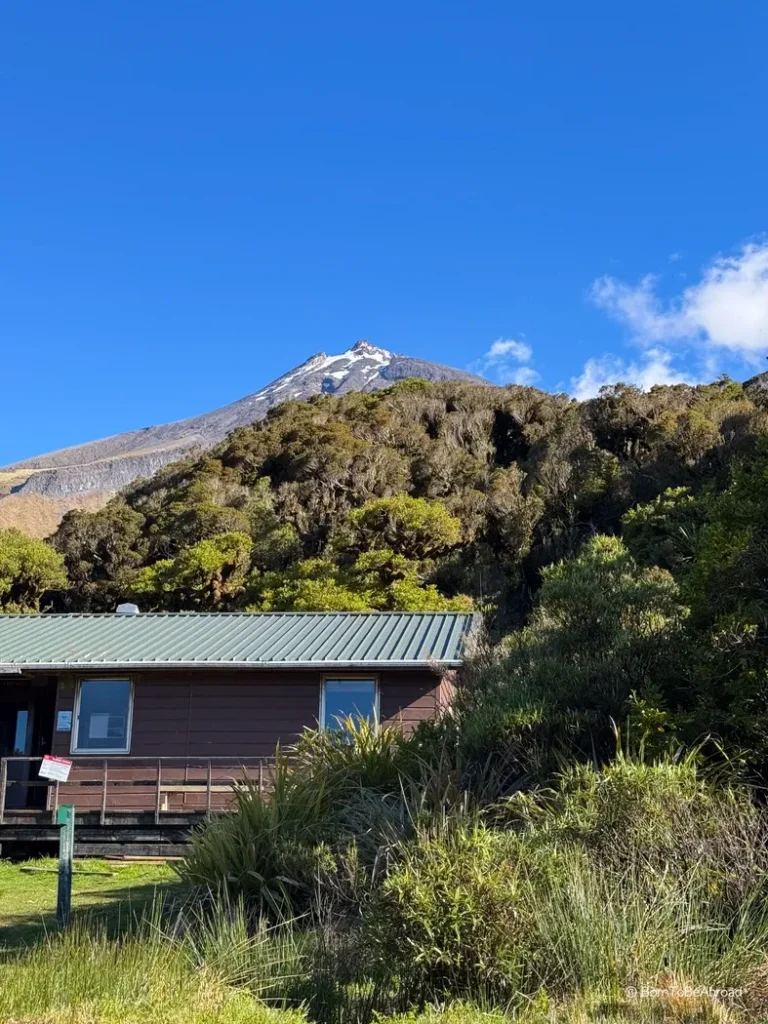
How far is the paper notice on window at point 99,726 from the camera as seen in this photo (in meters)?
16.7

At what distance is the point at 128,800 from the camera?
16156mm

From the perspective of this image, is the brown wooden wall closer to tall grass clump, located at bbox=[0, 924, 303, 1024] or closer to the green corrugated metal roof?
the green corrugated metal roof

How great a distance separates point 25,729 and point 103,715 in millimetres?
4084

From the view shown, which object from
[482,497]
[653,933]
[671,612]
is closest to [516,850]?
[653,933]

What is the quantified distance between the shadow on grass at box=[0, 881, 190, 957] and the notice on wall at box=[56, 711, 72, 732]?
5.47 meters

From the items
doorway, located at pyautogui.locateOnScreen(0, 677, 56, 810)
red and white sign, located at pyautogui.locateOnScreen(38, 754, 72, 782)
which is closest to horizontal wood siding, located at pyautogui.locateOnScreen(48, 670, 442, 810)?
doorway, located at pyautogui.locateOnScreen(0, 677, 56, 810)

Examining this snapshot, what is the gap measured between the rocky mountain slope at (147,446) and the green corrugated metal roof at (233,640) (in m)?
44.8

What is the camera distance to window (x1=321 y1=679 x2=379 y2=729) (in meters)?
16.3

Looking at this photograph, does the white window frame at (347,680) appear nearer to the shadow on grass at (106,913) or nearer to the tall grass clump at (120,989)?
the shadow on grass at (106,913)

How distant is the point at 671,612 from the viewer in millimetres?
9680

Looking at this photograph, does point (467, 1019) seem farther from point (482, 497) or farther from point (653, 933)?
point (482, 497)

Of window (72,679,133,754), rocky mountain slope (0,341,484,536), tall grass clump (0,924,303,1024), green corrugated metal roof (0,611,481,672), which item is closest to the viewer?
tall grass clump (0,924,303,1024)

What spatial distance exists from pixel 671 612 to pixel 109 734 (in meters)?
10.3

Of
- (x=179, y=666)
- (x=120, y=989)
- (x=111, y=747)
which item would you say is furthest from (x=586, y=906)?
(x=111, y=747)
